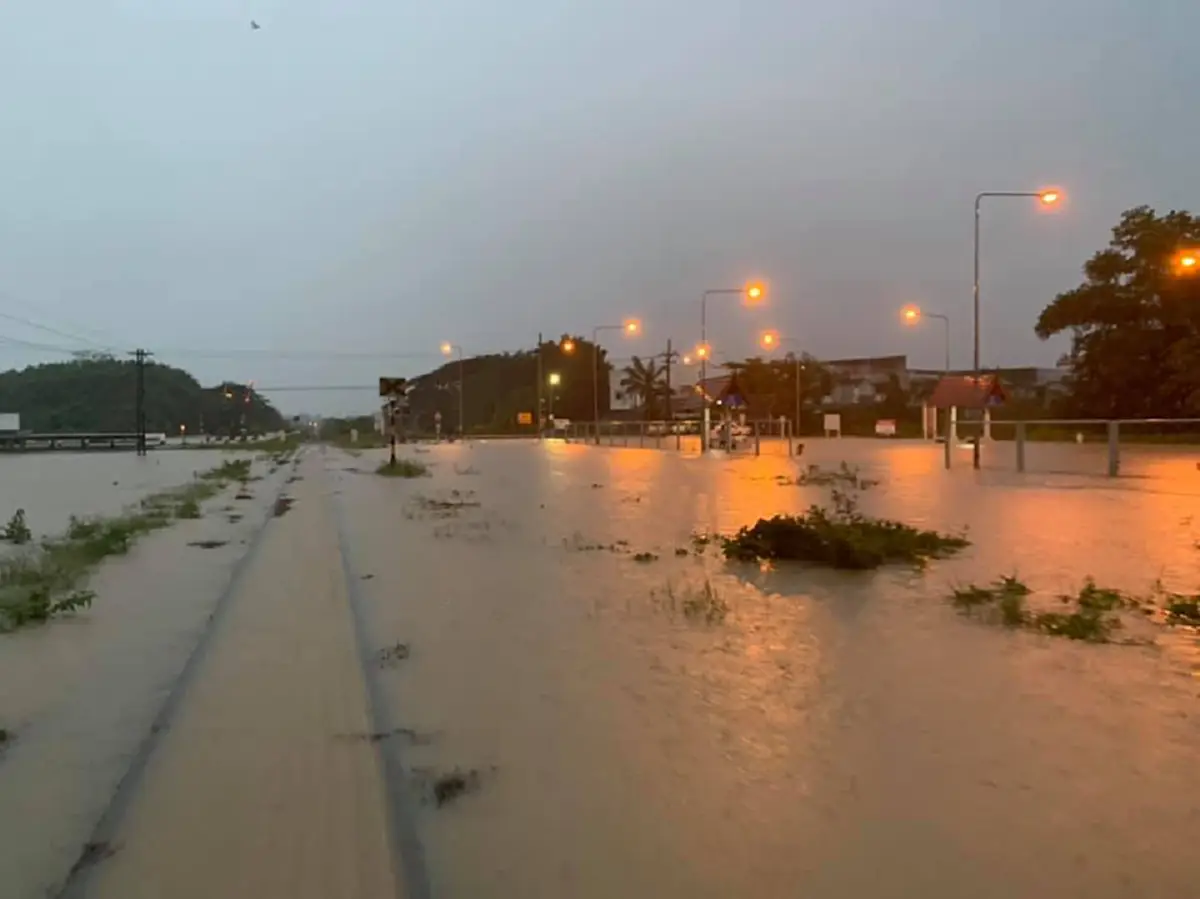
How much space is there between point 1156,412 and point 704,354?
67.0 feet

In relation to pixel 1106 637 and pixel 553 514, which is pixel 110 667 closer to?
pixel 1106 637

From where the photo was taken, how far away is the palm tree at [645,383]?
10212 cm

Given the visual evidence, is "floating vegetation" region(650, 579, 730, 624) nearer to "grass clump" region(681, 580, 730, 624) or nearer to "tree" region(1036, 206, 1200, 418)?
"grass clump" region(681, 580, 730, 624)

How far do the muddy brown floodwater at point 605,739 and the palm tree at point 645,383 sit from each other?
90394mm

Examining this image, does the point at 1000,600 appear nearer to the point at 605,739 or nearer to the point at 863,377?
the point at 605,739

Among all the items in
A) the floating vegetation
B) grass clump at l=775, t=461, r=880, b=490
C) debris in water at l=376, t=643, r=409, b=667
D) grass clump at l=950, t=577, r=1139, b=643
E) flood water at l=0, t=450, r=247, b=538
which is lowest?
flood water at l=0, t=450, r=247, b=538

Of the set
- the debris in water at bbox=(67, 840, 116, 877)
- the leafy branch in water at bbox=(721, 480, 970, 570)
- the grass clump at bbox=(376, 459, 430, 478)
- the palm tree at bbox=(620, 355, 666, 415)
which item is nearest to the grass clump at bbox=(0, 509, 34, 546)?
the leafy branch in water at bbox=(721, 480, 970, 570)

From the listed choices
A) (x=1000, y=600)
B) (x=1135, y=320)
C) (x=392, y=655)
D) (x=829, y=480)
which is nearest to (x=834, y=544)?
(x=1000, y=600)

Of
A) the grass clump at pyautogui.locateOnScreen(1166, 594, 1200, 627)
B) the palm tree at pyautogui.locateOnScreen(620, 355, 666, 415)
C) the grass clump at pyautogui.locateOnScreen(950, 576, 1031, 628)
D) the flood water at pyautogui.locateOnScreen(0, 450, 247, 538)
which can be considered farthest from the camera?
the palm tree at pyautogui.locateOnScreen(620, 355, 666, 415)

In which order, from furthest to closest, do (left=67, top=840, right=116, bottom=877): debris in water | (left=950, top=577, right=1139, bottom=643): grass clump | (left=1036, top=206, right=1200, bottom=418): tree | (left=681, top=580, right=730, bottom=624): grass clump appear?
(left=1036, top=206, right=1200, bottom=418): tree → (left=681, top=580, right=730, bottom=624): grass clump → (left=950, top=577, right=1139, bottom=643): grass clump → (left=67, top=840, right=116, bottom=877): debris in water

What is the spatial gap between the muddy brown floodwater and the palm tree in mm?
90394

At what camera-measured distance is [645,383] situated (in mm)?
103562

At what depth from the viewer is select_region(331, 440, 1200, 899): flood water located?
404cm

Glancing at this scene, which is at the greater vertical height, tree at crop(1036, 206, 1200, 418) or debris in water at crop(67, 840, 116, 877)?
tree at crop(1036, 206, 1200, 418)
